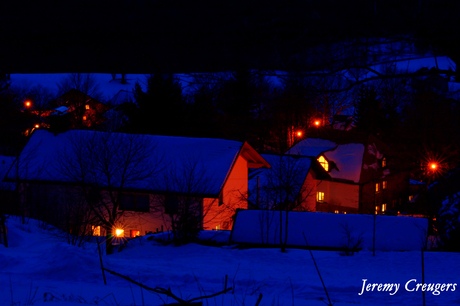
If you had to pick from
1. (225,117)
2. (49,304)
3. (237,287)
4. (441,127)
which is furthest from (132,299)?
(225,117)

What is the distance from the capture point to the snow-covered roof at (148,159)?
1903 cm

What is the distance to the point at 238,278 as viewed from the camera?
7672 mm

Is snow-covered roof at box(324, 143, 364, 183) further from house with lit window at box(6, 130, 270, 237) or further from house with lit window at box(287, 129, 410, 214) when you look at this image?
house with lit window at box(6, 130, 270, 237)

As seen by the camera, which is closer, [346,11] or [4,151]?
[346,11]

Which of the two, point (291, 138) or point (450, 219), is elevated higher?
point (291, 138)

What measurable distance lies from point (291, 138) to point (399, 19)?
39612 mm

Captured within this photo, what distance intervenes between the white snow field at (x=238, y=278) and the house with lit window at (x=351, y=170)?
933 inches

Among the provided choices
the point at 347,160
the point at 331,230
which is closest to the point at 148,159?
the point at 331,230

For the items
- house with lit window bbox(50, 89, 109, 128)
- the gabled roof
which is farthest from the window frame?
house with lit window bbox(50, 89, 109, 128)

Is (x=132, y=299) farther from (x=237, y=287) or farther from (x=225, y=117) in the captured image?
(x=225, y=117)

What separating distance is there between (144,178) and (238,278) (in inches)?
504

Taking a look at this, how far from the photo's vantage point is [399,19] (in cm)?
454

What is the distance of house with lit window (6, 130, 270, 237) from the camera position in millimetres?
18609

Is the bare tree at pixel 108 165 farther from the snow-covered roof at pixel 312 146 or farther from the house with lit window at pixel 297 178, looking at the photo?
the snow-covered roof at pixel 312 146
